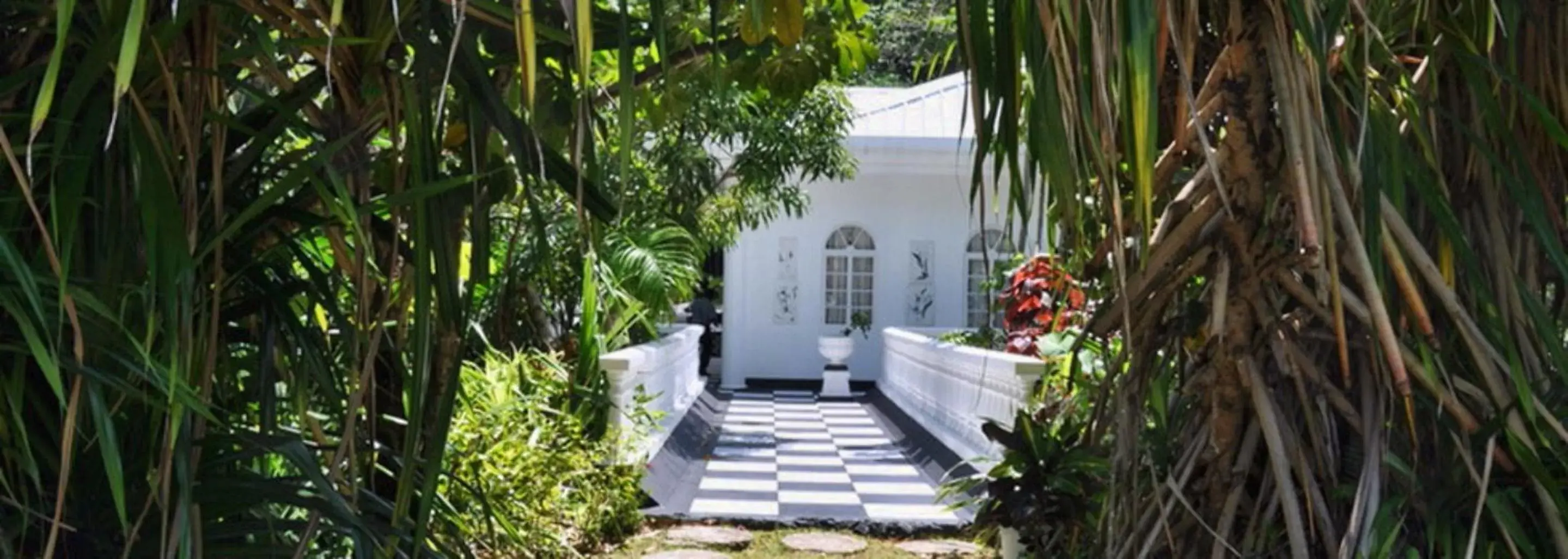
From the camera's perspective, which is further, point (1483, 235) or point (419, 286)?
point (1483, 235)

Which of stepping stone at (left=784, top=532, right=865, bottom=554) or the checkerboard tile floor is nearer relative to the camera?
stepping stone at (left=784, top=532, right=865, bottom=554)

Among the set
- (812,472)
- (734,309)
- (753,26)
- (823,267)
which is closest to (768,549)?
(812,472)

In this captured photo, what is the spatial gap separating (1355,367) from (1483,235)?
0.78 ft

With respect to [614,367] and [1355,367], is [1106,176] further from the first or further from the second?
[614,367]

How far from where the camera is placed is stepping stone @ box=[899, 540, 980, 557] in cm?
616

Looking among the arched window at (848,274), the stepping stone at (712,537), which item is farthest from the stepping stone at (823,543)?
the arched window at (848,274)

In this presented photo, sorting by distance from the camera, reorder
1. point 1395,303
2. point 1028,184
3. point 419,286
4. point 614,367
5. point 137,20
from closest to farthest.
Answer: point 137,20 < point 419,286 < point 1028,184 < point 1395,303 < point 614,367

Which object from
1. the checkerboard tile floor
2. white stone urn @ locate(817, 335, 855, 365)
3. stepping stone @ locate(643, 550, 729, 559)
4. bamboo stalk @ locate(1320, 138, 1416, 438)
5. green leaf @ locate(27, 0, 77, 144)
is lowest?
the checkerboard tile floor

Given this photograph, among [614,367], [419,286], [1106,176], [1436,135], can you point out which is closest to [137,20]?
[419,286]

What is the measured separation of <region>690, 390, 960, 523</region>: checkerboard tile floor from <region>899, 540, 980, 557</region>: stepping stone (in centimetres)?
16

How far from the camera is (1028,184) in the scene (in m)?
1.70

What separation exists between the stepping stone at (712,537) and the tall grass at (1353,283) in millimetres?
4010

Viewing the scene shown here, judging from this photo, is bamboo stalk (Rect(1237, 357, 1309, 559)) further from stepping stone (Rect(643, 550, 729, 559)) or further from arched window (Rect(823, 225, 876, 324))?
arched window (Rect(823, 225, 876, 324))

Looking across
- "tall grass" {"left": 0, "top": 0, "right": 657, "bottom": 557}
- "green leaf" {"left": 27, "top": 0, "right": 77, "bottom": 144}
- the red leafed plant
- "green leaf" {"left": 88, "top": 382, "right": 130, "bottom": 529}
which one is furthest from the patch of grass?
"green leaf" {"left": 27, "top": 0, "right": 77, "bottom": 144}
